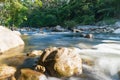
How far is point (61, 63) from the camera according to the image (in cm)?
971

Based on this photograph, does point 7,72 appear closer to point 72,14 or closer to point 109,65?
point 109,65

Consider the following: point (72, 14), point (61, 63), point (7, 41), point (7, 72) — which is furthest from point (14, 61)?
point (72, 14)

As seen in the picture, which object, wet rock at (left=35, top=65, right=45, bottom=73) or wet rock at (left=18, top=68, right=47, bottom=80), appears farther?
wet rock at (left=35, top=65, right=45, bottom=73)

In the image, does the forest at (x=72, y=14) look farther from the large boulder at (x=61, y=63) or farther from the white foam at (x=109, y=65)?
the large boulder at (x=61, y=63)

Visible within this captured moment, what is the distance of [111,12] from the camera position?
4506 centimetres

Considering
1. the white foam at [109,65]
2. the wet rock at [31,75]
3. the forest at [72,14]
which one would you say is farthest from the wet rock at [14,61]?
the forest at [72,14]

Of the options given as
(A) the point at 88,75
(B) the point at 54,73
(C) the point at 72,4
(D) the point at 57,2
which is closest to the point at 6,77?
(B) the point at 54,73

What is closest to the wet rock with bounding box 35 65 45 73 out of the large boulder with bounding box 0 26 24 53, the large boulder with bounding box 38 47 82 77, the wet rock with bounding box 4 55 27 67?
the large boulder with bounding box 38 47 82 77

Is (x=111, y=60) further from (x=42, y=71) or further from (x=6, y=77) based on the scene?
(x=6, y=77)

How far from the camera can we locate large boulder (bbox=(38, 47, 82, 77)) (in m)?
9.57

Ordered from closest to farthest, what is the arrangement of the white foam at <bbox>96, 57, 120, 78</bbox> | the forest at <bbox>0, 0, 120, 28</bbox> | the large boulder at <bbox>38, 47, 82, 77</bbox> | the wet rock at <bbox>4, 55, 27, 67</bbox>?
the large boulder at <bbox>38, 47, 82, 77</bbox>
the white foam at <bbox>96, 57, 120, 78</bbox>
the wet rock at <bbox>4, 55, 27, 67</bbox>
the forest at <bbox>0, 0, 120, 28</bbox>

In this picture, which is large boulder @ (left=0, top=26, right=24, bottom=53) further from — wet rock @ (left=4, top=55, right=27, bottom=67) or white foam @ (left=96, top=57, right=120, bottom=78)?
white foam @ (left=96, top=57, right=120, bottom=78)

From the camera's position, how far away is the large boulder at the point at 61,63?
9.57 m

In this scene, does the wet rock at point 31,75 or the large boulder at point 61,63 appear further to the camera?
the large boulder at point 61,63
